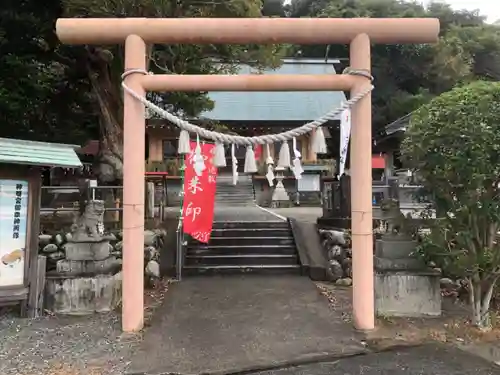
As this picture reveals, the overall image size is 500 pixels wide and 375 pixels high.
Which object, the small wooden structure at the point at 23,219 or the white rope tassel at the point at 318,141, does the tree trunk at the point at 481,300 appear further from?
the small wooden structure at the point at 23,219

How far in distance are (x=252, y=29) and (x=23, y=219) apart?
3970 mm

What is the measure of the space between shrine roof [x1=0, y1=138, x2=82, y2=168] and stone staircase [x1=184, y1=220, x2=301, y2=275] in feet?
12.0

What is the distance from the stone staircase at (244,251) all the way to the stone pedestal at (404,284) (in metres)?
2.80

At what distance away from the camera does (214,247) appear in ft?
31.3

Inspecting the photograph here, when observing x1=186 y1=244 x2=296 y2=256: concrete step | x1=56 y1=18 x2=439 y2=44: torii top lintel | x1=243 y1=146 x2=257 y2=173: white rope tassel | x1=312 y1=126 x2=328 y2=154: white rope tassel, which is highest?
x1=56 y1=18 x2=439 y2=44: torii top lintel

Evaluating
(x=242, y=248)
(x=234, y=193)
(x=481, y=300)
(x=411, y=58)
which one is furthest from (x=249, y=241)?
(x=411, y=58)

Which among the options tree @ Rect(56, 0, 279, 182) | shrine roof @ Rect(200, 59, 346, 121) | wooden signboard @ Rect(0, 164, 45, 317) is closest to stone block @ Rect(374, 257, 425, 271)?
wooden signboard @ Rect(0, 164, 45, 317)

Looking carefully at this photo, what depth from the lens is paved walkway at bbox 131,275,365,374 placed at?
446 centimetres

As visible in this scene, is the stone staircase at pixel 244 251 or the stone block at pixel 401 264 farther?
the stone staircase at pixel 244 251

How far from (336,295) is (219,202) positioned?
14.9 metres

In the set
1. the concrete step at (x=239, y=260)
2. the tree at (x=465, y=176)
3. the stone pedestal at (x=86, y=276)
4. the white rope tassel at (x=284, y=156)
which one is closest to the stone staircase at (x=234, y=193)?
the concrete step at (x=239, y=260)

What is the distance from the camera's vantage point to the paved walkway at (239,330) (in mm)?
4465

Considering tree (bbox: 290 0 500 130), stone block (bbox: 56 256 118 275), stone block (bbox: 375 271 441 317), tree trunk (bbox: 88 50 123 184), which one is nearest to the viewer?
stone block (bbox: 375 271 441 317)

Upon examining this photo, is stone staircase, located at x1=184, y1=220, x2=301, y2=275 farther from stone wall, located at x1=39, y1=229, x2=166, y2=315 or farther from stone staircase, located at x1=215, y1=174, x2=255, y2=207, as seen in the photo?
stone staircase, located at x1=215, y1=174, x2=255, y2=207
